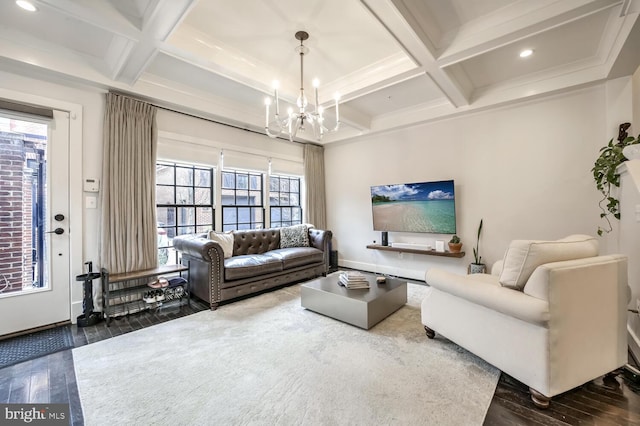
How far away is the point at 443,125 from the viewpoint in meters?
4.41

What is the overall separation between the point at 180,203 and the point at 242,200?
1082 millimetres

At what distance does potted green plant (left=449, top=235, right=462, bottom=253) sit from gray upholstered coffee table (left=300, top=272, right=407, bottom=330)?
53.5 inches

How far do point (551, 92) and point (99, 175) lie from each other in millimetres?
5729

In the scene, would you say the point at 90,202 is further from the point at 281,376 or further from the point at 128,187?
the point at 281,376

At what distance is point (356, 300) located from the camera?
2.70 metres

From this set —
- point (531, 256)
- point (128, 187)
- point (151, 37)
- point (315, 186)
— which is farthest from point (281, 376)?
point (315, 186)

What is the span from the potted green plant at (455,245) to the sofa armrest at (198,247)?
338cm

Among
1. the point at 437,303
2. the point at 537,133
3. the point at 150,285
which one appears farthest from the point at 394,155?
the point at 150,285

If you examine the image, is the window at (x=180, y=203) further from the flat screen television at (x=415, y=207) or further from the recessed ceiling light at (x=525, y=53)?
the recessed ceiling light at (x=525, y=53)

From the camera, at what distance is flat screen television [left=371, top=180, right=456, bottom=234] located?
4266 millimetres

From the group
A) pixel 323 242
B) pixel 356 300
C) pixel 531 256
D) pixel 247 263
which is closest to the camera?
pixel 531 256

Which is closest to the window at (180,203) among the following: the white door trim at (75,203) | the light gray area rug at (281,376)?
the white door trim at (75,203)

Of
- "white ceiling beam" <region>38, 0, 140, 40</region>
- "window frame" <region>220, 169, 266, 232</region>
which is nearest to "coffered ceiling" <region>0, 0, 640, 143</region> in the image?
"white ceiling beam" <region>38, 0, 140, 40</region>

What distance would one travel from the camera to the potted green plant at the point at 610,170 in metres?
2.65
